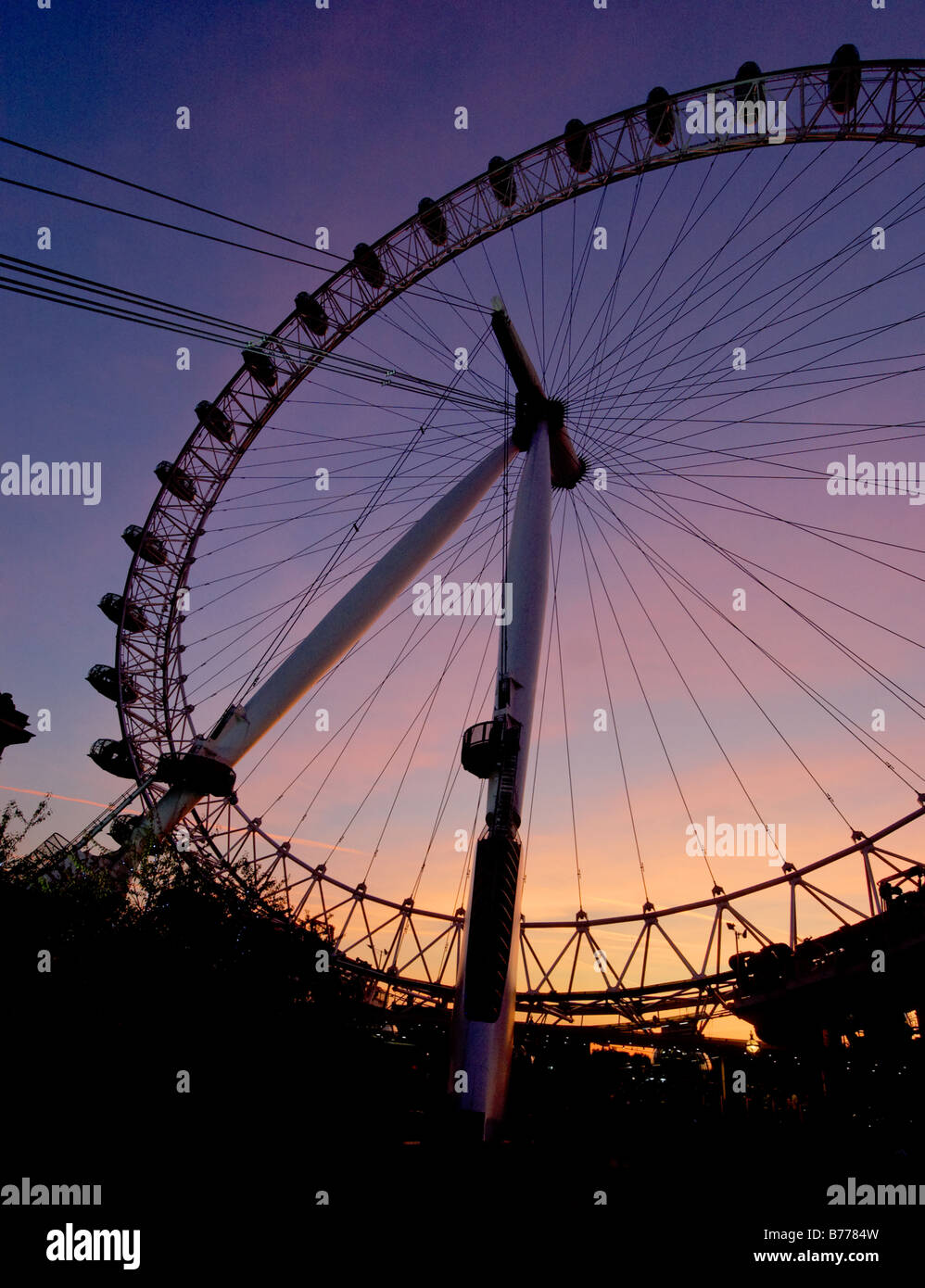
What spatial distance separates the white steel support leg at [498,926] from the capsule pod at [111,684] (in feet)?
65.4

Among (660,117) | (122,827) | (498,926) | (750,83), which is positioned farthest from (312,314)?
(498,926)

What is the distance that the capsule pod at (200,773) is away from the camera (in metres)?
22.0

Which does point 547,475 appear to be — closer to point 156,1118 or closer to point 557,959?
point 557,959

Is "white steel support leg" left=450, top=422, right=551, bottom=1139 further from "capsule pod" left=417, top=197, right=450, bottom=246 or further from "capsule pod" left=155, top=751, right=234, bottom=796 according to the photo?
"capsule pod" left=417, top=197, right=450, bottom=246

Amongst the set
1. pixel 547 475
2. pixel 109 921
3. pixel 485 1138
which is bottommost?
pixel 485 1138

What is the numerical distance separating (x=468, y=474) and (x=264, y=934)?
17143 mm

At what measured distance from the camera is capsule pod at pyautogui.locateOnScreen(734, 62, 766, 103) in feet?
65.8

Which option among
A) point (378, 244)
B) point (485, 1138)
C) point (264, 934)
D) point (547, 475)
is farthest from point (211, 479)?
point (485, 1138)

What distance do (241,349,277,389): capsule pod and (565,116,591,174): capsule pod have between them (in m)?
14.2

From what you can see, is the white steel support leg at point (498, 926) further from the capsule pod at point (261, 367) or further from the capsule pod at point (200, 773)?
the capsule pod at point (261, 367)

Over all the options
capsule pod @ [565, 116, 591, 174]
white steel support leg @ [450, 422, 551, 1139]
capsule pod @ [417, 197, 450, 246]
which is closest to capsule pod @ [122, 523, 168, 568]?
capsule pod @ [417, 197, 450, 246]

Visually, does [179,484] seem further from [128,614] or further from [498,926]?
[498,926]
